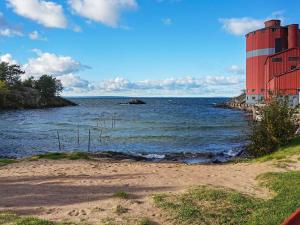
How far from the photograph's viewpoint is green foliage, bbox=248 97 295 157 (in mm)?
21531

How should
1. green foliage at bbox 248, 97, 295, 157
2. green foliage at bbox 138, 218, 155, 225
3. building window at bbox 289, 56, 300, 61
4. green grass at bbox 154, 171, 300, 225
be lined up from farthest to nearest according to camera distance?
1. building window at bbox 289, 56, 300, 61
2. green foliage at bbox 248, 97, 295, 157
3. green grass at bbox 154, 171, 300, 225
4. green foliage at bbox 138, 218, 155, 225

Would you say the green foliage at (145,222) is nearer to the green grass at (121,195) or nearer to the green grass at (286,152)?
the green grass at (121,195)

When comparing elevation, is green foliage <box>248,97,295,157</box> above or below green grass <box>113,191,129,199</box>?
above

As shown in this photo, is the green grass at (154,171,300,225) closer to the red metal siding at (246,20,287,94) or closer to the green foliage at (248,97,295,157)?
the green foliage at (248,97,295,157)

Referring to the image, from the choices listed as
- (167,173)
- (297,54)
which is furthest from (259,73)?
(167,173)

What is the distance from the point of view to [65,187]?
13.2m

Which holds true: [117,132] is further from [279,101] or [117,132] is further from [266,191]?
[266,191]

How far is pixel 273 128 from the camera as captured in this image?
70.7 ft

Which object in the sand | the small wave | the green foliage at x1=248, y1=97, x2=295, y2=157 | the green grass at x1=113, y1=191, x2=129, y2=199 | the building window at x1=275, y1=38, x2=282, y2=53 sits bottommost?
the small wave

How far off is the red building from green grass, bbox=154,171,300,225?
1967 inches

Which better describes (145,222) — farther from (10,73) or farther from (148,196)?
(10,73)

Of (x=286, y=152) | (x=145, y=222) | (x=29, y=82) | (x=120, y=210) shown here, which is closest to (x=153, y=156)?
(x=286, y=152)

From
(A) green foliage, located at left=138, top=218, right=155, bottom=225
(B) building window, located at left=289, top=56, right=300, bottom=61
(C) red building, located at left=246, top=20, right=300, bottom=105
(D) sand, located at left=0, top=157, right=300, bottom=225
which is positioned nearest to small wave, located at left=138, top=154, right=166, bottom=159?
(D) sand, located at left=0, top=157, right=300, bottom=225

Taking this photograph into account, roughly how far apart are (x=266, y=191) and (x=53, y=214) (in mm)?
6215
